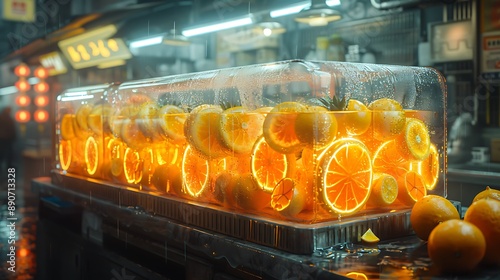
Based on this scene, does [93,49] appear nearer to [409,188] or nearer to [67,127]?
[67,127]

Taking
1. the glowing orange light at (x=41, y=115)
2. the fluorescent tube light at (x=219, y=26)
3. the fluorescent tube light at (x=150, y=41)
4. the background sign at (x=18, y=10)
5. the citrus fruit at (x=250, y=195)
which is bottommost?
the citrus fruit at (x=250, y=195)

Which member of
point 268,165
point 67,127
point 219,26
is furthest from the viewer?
point 219,26

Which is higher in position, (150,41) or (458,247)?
(150,41)

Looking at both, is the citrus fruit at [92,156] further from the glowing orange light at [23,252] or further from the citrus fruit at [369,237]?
the citrus fruit at [369,237]

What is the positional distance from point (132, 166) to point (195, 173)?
635 mm

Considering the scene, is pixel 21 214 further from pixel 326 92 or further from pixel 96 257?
pixel 326 92

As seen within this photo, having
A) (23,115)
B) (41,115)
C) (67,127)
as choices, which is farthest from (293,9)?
(23,115)

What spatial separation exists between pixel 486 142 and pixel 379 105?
3.90 m

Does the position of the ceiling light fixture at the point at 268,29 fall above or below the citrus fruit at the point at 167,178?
above

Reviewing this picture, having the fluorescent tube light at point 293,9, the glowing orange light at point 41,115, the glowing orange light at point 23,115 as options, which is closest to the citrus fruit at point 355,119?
the fluorescent tube light at point 293,9

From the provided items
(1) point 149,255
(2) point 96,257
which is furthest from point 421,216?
(2) point 96,257

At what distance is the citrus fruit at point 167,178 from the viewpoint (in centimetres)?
257

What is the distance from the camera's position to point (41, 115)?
15008 mm

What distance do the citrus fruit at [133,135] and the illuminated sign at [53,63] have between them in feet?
35.7
